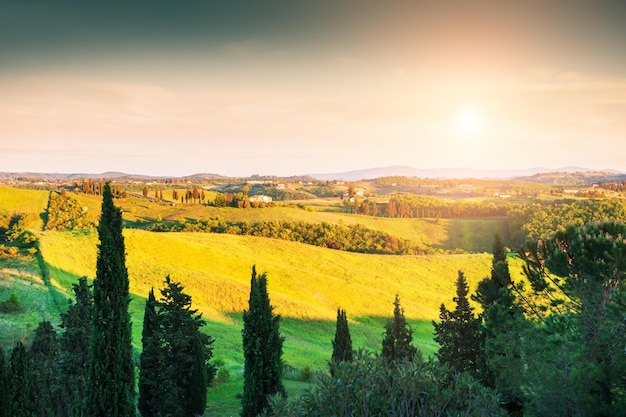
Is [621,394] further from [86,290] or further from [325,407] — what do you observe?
[86,290]

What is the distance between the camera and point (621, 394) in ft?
50.3

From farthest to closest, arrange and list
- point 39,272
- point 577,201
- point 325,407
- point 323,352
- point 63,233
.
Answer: point 577,201, point 63,233, point 39,272, point 323,352, point 325,407

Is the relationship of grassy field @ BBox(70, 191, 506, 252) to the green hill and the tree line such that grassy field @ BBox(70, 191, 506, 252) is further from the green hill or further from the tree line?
the tree line

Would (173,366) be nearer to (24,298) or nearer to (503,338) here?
(503,338)

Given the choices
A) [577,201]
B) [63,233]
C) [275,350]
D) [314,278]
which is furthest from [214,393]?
[577,201]

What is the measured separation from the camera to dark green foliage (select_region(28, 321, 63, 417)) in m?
21.3

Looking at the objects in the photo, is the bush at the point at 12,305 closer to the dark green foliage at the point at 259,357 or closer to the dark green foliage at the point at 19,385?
the dark green foliage at the point at 19,385

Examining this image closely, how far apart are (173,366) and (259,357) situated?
482 cm

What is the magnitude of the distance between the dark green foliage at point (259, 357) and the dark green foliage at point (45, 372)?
910 cm

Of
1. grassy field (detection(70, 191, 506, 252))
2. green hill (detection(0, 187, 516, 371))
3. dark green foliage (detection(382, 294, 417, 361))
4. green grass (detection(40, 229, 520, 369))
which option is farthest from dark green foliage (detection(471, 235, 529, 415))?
grassy field (detection(70, 191, 506, 252))

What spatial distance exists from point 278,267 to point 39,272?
3374 cm

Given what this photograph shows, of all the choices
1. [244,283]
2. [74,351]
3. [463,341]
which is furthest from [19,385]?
[244,283]

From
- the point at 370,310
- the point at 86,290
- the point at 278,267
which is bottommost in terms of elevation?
the point at 370,310

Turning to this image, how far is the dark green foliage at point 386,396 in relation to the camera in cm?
1377
